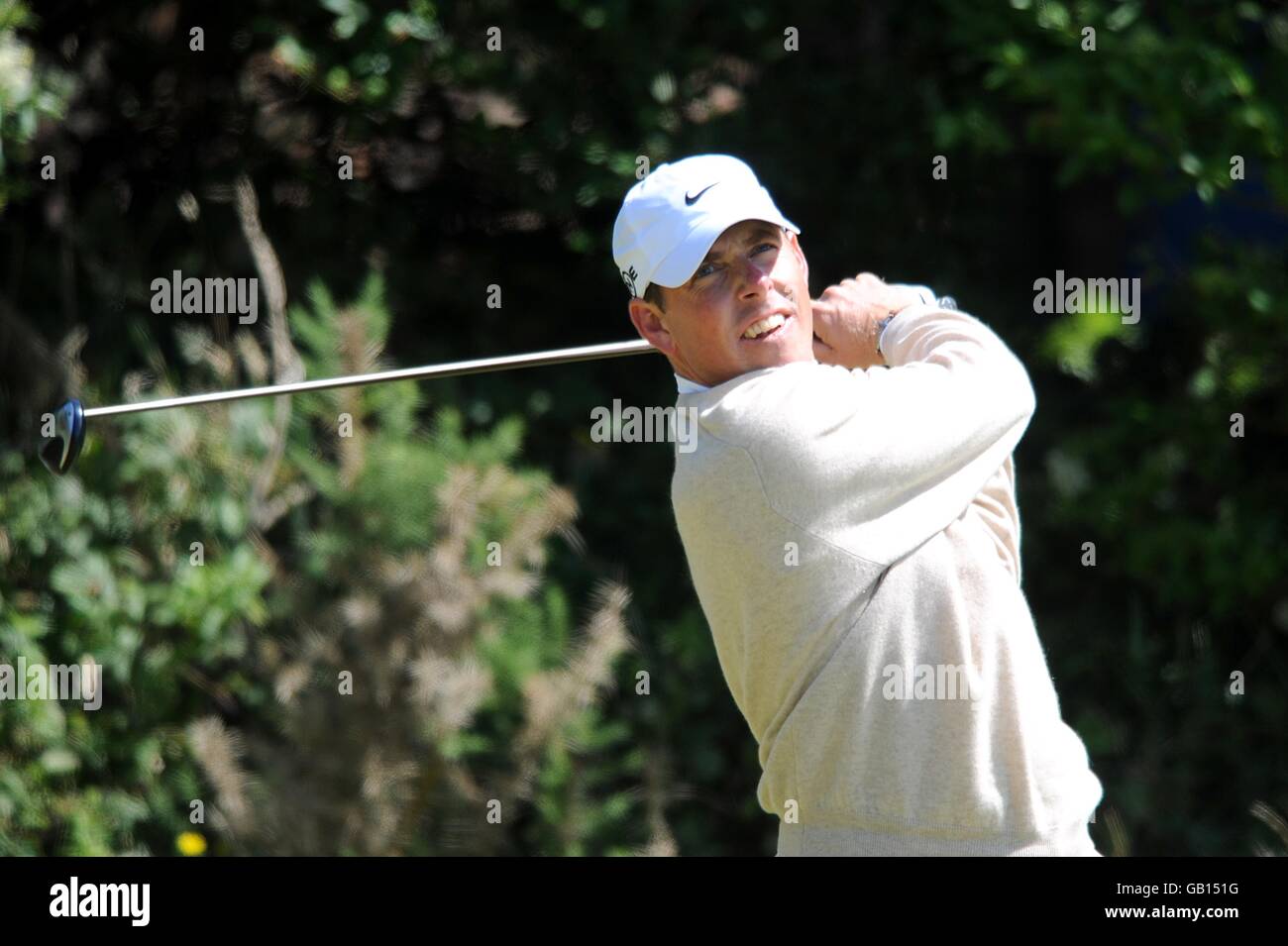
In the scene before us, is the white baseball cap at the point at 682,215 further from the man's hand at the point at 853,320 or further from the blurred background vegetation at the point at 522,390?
the blurred background vegetation at the point at 522,390

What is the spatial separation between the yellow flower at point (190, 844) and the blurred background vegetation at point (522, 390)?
0.03 metres

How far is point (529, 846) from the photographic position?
445 cm

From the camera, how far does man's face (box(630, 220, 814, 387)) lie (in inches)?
87.7

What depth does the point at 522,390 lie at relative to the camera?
5523mm

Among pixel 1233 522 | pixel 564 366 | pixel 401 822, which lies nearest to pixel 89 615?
pixel 401 822

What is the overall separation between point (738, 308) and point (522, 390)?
334 cm

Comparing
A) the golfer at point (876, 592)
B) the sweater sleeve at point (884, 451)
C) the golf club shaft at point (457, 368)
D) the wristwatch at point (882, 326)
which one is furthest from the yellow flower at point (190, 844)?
the sweater sleeve at point (884, 451)

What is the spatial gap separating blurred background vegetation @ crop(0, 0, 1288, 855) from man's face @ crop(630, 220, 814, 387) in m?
2.24

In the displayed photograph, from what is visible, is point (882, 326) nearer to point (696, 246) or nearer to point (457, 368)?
point (696, 246)

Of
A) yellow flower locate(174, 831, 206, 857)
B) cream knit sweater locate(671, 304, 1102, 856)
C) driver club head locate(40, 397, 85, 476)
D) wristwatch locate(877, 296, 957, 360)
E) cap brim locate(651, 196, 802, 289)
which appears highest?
cap brim locate(651, 196, 802, 289)

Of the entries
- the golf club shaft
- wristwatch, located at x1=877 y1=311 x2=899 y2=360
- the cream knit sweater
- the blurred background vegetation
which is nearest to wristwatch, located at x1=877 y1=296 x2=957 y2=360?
wristwatch, located at x1=877 y1=311 x2=899 y2=360

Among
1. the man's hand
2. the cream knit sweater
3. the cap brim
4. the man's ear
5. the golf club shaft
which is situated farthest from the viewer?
the golf club shaft

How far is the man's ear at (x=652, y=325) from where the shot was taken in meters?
2.31

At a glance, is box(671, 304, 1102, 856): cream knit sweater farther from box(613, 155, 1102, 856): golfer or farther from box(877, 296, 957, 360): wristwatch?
box(877, 296, 957, 360): wristwatch
